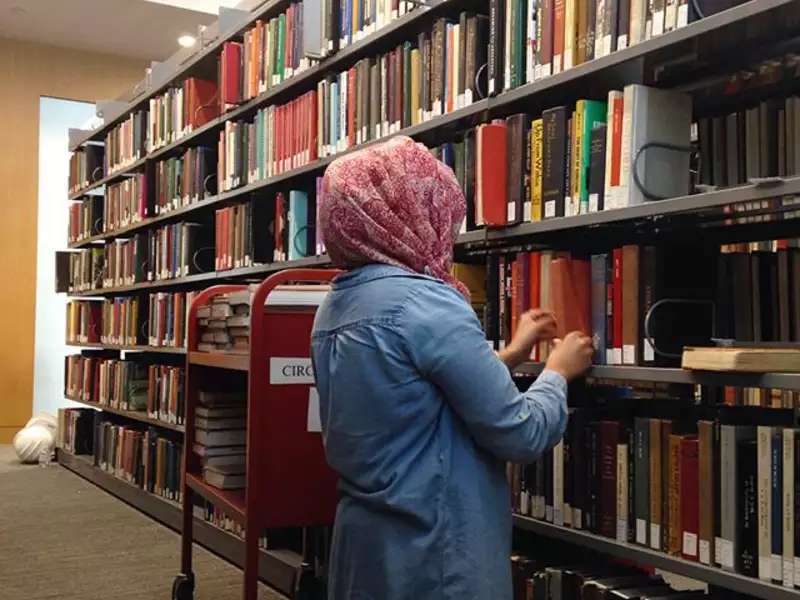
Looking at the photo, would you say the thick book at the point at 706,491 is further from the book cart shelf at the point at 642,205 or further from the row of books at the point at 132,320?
the row of books at the point at 132,320

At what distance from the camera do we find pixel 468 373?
1.39 metres

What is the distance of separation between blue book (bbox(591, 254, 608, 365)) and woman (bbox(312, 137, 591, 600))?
1.49ft

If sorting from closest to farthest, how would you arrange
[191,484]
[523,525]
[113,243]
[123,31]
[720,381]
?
1. [720,381]
2. [523,525]
3. [191,484]
4. [113,243]
5. [123,31]

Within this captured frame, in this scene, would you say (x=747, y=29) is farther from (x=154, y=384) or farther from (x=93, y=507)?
(x=93, y=507)

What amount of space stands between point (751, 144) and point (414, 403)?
38.9 inches

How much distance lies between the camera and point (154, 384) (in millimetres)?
4816

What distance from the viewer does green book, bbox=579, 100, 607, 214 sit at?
1979 millimetres

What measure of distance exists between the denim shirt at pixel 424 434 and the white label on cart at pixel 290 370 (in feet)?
2.52

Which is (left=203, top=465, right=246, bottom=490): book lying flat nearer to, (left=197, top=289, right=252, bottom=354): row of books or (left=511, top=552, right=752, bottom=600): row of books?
(left=197, top=289, right=252, bottom=354): row of books

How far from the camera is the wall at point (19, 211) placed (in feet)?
24.7

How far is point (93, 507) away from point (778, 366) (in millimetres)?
4192

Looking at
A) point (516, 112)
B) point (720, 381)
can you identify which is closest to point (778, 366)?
point (720, 381)

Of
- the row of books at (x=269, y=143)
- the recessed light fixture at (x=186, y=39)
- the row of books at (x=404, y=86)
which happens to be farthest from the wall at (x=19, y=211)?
the row of books at (x=404, y=86)

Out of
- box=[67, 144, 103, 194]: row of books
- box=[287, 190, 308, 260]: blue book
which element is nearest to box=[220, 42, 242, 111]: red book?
box=[287, 190, 308, 260]: blue book
